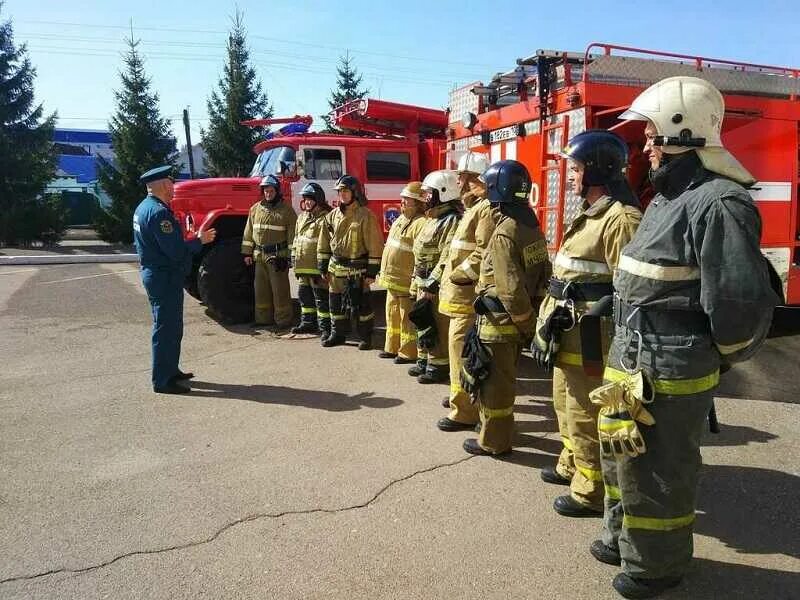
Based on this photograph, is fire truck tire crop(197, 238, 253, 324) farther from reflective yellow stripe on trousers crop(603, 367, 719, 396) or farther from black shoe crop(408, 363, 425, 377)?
reflective yellow stripe on trousers crop(603, 367, 719, 396)

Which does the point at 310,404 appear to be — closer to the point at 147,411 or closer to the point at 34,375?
the point at 147,411

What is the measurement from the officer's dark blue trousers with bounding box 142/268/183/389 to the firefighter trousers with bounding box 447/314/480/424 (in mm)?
2591

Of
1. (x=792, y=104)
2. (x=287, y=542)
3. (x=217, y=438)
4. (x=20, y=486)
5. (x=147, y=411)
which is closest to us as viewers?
(x=287, y=542)

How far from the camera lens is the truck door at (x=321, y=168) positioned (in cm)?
854

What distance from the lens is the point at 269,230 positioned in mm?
7762

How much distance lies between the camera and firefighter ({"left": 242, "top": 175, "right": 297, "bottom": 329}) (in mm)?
7773

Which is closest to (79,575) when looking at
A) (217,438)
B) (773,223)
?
(217,438)

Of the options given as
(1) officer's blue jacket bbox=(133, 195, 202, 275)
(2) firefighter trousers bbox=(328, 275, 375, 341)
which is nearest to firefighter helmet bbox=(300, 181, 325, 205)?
(2) firefighter trousers bbox=(328, 275, 375, 341)

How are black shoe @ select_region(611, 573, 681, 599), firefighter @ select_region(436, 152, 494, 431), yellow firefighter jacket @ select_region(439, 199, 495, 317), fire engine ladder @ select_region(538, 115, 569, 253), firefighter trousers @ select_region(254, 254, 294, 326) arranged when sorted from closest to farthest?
black shoe @ select_region(611, 573, 681, 599) → yellow firefighter jacket @ select_region(439, 199, 495, 317) → firefighter @ select_region(436, 152, 494, 431) → fire engine ladder @ select_region(538, 115, 569, 253) → firefighter trousers @ select_region(254, 254, 294, 326)

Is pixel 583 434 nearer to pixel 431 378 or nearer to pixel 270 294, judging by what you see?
pixel 431 378

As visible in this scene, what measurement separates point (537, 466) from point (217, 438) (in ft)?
7.33

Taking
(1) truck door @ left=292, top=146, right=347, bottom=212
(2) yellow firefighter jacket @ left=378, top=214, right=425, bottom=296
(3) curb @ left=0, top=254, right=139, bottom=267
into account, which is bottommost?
(3) curb @ left=0, top=254, right=139, bottom=267

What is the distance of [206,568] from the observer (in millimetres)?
2871

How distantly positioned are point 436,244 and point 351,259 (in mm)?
1528
